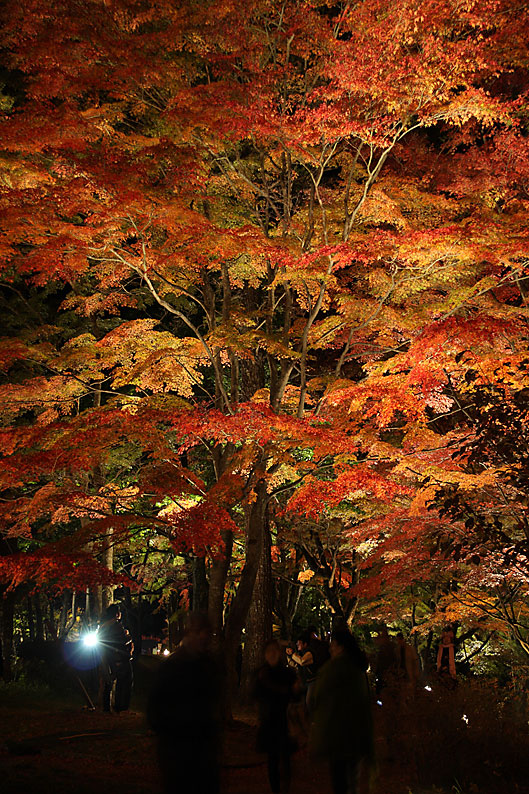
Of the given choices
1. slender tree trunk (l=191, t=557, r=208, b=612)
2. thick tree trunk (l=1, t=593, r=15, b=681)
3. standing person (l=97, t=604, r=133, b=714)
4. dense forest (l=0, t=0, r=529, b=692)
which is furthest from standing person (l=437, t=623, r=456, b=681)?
thick tree trunk (l=1, t=593, r=15, b=681)

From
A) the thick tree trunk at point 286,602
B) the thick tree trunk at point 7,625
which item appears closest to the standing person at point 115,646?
the thick tree trunk at point 7,625

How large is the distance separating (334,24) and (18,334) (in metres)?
10.5

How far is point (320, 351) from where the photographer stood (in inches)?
732

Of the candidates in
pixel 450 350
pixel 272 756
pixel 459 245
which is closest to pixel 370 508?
pixel 450 350

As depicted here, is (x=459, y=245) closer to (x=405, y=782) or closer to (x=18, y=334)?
(x=405, y=782)

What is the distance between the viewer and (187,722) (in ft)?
10.4

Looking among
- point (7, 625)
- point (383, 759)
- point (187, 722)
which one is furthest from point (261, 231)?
point (7, 625)

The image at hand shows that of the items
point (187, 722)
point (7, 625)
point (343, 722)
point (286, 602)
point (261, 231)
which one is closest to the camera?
point (187, 722)

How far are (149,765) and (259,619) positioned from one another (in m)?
5.59

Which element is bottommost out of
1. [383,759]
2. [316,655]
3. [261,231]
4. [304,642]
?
[383,759]

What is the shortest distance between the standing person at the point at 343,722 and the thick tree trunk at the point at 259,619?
778 centimetres

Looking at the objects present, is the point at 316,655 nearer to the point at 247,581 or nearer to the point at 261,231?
the point at 247,581

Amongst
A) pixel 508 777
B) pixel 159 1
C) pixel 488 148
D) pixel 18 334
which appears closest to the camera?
pixel 508 777

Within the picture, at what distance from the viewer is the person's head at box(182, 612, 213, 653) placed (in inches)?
134
